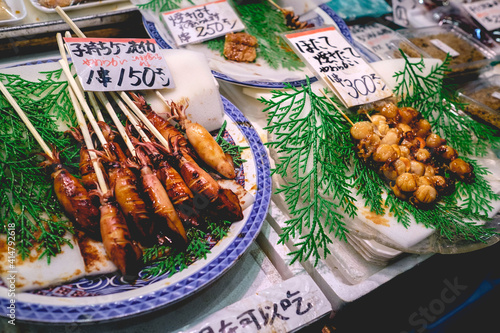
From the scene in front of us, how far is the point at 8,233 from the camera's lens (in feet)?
5.47

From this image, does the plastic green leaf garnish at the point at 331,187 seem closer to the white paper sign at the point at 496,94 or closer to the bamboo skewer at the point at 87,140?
the bamboo skewer at the point at 87,140

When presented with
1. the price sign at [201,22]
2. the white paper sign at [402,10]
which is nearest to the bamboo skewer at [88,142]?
the price sign at [201,22]

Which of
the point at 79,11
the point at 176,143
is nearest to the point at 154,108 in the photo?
the point at 176,143

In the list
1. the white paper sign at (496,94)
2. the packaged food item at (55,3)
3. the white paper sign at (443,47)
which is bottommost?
the white paper sign at (496,94)

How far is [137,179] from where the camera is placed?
1974 millimetres

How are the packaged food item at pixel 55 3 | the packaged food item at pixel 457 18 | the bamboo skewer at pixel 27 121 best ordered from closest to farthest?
1. the bamboo skewer at pixel 27 121
2. the packaged food item at pixel 55 3
3. the packaged food item at pixel 457 18

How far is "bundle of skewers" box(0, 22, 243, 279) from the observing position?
179 centimetres

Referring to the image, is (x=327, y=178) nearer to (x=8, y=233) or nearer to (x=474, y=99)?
(x=8, y=233)

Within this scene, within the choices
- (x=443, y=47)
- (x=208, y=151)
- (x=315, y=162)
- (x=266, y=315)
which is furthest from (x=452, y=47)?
(x=266, y=315)

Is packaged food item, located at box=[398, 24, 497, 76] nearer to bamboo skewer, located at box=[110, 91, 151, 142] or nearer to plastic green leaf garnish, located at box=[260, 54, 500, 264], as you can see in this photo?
plastic green leaf garnish, located at box=[260, 54, 500, 264]

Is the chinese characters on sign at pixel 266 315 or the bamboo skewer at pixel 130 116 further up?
the bamboo skewer at pixel 130 116

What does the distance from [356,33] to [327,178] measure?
116 inches

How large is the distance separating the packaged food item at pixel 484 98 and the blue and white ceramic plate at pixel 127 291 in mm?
2681

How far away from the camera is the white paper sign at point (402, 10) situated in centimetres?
481
